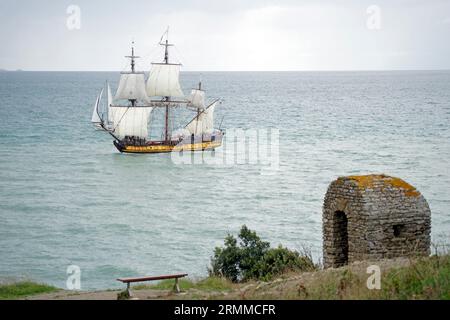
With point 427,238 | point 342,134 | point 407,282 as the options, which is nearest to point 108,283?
point 427,238

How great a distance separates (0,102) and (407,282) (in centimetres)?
15201


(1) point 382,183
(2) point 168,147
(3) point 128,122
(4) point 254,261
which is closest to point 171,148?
(2) point 168,147

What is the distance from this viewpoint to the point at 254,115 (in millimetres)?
132125

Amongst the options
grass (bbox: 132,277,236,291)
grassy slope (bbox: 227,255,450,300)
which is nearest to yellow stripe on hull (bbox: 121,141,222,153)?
grass (bbox: 132,277,236,291)

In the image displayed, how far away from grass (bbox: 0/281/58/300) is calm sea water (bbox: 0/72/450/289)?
9751mm

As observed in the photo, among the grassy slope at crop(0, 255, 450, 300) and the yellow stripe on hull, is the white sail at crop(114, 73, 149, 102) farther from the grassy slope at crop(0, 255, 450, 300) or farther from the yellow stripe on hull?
the grassy slope at crop(0, 255, 450, 300)

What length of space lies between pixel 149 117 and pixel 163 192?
3525 centimetres

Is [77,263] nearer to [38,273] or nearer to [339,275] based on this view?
[38,273]

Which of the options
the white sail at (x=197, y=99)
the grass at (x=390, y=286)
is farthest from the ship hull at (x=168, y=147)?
the grass at (x=390, y=286)

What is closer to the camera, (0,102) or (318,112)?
(318,112)

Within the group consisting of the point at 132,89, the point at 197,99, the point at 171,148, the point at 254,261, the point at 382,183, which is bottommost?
the point at 171,148

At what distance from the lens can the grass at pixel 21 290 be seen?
19.7 m

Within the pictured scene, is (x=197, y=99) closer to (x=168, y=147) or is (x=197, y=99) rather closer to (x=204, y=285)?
(x=168, y=147)

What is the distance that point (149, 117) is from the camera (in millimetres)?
93750
